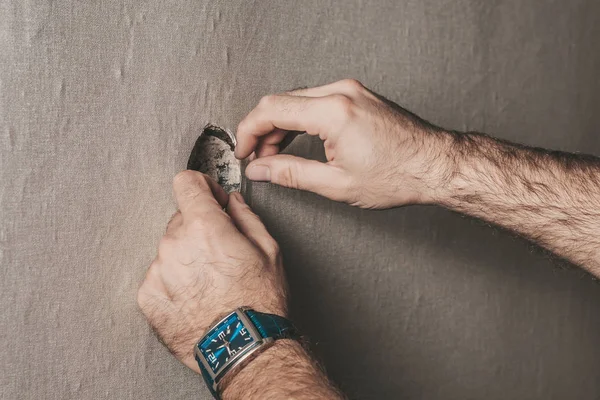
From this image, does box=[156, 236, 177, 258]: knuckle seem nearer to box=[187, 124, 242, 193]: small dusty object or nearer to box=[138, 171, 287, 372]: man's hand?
box=[138, 171, 287, 372]: man's hand

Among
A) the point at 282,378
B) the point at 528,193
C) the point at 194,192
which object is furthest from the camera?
the point at 528,193

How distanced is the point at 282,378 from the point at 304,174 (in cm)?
25

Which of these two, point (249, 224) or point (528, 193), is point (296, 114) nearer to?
point (249, 224)

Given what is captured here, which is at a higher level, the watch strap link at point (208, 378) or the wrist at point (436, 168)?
the wrist at point (436, 168)

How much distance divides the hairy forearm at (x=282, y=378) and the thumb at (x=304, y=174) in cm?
19

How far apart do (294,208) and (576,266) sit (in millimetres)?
419

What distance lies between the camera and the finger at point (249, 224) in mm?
777

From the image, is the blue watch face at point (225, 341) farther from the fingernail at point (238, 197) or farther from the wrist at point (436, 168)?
the wrist at point (436, 168)

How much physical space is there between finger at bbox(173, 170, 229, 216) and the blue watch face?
5.6 inches

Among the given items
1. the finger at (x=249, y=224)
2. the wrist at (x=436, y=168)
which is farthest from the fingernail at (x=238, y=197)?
the wrist at (x=436, y=168)

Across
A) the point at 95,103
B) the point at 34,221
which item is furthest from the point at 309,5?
the point at 34,221

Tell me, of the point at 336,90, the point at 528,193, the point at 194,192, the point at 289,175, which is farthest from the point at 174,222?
the point at 528,193

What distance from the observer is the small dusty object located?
2.84ft

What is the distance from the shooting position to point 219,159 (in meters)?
0.88
